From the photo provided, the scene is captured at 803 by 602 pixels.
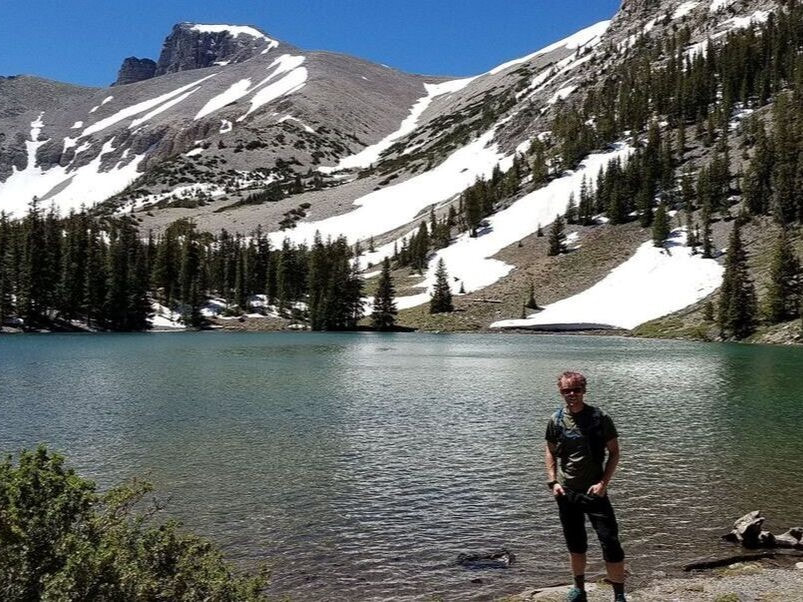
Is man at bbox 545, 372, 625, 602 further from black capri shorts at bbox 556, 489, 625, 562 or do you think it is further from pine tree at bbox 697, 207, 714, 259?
pine tree at bbox 697, 207, 714, 259

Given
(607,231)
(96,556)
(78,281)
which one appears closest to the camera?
(96,556)

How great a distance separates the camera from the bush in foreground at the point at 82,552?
776 cm

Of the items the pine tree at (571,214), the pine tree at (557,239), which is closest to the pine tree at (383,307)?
the pine tree at (557,239)

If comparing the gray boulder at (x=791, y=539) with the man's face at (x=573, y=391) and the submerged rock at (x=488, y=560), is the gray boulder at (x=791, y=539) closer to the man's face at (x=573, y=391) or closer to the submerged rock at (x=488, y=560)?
the submerged rock at (x=488, y=560)

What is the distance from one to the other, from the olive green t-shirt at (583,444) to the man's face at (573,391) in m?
0.27

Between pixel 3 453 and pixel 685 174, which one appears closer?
pixel 3 453

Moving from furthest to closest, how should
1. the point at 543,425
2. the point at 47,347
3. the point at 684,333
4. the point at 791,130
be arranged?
the point at 791,130 < the point at 684,333 < the point at 47,347 < the point at 543,425

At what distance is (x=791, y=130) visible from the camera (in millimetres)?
138375

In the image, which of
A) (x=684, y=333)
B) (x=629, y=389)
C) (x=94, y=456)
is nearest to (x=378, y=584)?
(x=94, y=456)

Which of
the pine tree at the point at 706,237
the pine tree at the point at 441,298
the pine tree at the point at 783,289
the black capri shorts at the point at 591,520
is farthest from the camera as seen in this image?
the pine tree at the point at 441,298

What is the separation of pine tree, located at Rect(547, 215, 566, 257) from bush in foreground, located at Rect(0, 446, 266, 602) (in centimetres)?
14049

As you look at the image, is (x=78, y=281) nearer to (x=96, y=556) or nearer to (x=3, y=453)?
(x=3, y=453)

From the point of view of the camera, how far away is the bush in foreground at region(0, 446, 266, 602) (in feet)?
25.5

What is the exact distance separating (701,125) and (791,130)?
124 feet
